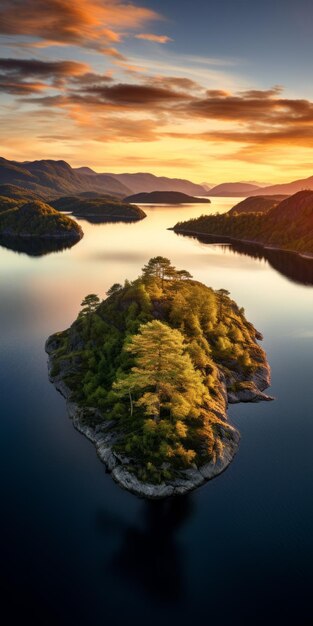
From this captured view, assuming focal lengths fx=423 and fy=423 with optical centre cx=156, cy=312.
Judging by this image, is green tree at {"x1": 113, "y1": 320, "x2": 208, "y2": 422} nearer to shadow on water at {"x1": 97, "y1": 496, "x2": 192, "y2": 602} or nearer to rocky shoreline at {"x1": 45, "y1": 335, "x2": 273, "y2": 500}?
rocky shoreline at {"x1": 45, "y1": 335, "x2": 273, "y2": 500}

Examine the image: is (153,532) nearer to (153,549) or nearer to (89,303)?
(153,549)

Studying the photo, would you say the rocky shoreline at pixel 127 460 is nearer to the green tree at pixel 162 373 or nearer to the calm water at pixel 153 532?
the calm water at pixel 153 532

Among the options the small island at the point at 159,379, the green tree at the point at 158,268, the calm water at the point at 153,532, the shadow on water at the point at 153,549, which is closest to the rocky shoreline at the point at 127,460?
the small island at the point at 159,379

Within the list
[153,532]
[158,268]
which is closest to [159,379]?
[153,532]

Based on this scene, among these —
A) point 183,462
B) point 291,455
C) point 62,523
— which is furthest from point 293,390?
point 62,523

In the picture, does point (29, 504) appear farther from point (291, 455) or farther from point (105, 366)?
point (291, 455)
